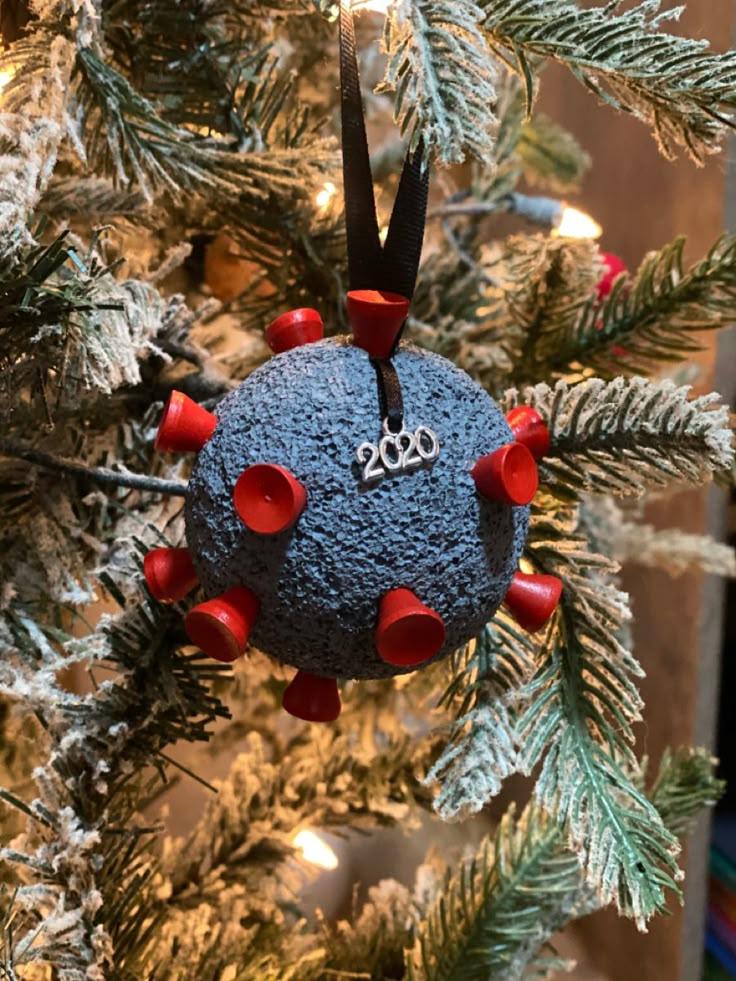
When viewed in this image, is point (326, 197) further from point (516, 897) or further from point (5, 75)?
point (516, 897)

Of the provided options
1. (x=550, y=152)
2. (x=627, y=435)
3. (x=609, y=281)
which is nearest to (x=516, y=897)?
(x=627, y=435)

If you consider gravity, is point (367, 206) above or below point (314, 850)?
above

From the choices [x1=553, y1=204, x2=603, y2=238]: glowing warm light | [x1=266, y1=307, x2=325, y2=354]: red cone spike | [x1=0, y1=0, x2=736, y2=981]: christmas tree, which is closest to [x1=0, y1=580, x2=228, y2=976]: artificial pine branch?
[x1=0, y1=0, x2=736, y2=981]: christmas tree

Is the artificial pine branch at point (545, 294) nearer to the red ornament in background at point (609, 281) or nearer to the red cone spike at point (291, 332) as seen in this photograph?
the red ornament in background at point (609, 281)

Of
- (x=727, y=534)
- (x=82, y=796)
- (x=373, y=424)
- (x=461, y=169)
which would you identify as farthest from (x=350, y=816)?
(x=461, y=169)

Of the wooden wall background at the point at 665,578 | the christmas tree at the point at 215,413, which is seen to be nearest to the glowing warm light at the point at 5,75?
the christmas tree at the point at 215,413

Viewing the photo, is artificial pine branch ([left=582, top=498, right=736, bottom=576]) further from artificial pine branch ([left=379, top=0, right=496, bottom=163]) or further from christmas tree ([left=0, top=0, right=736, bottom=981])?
artificial pine branch ([left=379, top=0, right=496, bottom=163])
